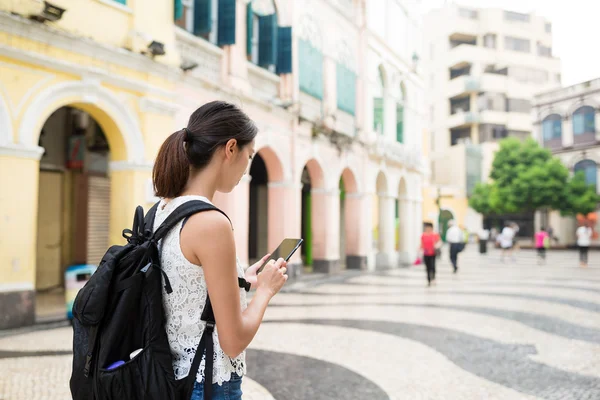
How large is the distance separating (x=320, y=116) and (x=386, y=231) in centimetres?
639

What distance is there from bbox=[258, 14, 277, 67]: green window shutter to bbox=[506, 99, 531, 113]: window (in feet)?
122

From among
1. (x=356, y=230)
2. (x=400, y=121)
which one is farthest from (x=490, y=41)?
(x=356, y=230)

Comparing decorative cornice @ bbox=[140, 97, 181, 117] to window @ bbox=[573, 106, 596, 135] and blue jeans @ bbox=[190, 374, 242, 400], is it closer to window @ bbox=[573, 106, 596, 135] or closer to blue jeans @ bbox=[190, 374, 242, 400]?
blue jeans @ bbox=[190, 374, 242, 400]

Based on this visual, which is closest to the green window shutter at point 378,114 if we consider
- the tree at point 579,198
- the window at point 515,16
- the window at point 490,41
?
the tree at point 579,198

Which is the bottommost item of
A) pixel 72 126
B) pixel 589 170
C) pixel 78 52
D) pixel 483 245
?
pixel 483 245

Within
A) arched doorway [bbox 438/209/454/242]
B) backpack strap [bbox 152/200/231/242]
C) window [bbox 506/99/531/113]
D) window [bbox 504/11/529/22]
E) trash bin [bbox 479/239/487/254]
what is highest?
window [bbox 504/11/529/22]

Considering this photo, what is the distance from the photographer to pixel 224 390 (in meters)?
1.54

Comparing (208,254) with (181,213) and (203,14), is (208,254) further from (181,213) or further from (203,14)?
(203,14)

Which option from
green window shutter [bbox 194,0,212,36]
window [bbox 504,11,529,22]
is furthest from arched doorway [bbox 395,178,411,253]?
window [bbox 504,11,529,22]

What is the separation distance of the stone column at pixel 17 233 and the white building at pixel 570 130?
35734 millimetres

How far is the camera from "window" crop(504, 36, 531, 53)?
4575 centimetres

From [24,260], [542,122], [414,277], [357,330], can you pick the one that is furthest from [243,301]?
[542,122]

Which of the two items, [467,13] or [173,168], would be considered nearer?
[173,168]

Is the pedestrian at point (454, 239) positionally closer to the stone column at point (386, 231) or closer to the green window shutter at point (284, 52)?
the stone column at point (386, 231)
